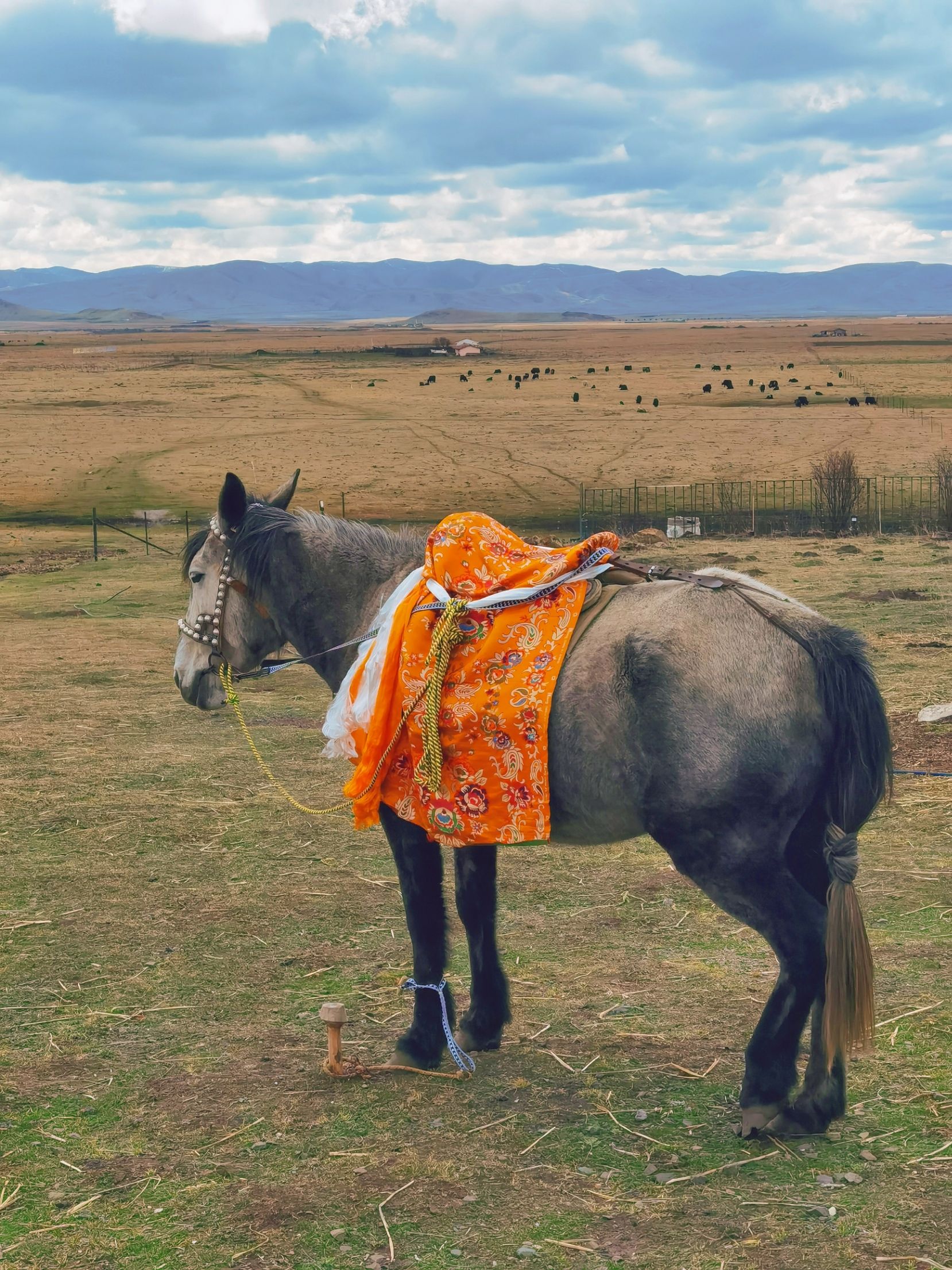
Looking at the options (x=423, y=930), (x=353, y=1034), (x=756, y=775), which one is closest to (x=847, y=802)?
(x=756, y=775)

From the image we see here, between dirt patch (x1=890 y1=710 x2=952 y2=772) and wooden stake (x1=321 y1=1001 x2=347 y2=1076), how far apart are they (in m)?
4.93

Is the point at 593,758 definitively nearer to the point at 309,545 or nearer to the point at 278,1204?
the point at 309,545

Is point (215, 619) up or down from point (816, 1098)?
up

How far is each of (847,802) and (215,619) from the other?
2.79 meters

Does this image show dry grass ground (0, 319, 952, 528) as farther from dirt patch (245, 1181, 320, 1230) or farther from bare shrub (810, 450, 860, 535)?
dirt patch (245, 1181, 320, 1230)

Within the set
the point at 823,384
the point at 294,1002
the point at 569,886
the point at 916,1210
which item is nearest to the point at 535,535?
the point at 569,886

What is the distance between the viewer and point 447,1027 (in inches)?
209

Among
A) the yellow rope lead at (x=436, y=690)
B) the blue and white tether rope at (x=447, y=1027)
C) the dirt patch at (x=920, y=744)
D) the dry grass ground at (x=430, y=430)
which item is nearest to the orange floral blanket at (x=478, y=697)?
the yellow rope lead at (x=436, y=690)

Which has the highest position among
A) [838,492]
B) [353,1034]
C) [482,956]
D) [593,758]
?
[838,492]

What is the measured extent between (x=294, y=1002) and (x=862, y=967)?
8.92ft

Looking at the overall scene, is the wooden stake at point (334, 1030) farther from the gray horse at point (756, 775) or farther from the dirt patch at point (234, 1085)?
the gray horse at point (756, 775)

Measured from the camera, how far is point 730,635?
459 centimetres

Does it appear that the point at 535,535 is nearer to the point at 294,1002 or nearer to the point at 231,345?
the point at 294,1002

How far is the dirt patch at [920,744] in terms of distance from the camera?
909 cm
